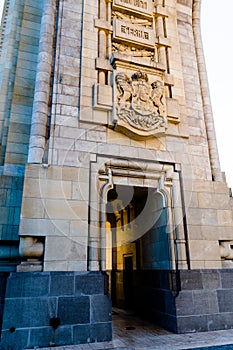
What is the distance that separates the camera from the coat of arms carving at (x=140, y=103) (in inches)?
292

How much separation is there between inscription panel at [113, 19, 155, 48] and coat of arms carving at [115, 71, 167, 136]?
166cm

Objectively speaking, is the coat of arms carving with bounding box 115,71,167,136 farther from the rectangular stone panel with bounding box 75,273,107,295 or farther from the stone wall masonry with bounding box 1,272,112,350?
the stone wall masonry with bounding box 1,272,112,350

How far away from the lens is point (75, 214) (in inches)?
248

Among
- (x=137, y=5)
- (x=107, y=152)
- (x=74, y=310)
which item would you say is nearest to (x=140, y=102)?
(x=107, y=152)

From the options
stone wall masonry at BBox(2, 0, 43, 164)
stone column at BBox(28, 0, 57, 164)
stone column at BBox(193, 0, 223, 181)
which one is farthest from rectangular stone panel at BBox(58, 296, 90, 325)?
stone column at BBox(193, 0, 223, 181)

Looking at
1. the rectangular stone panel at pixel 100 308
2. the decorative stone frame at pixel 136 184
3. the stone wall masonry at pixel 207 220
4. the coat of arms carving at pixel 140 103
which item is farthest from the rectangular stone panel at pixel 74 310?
the coat of arms carving at pixel 140 103

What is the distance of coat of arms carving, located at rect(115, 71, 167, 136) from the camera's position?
7.42 metres

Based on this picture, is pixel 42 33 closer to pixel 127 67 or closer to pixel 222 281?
pixel 127 67

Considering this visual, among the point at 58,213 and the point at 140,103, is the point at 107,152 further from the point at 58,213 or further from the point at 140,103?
the point at 58,213

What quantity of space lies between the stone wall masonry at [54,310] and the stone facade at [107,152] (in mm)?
43

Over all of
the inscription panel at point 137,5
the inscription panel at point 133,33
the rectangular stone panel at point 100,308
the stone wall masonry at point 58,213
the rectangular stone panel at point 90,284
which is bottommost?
the rectangular stone panel at point 100,308

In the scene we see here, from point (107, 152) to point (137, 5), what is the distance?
6.10 meters

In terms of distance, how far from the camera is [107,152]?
23.4ft

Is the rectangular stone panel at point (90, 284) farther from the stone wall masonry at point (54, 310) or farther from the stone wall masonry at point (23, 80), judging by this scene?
the stone wall masonry at point (23, 80)
